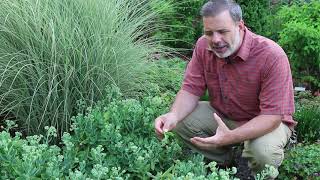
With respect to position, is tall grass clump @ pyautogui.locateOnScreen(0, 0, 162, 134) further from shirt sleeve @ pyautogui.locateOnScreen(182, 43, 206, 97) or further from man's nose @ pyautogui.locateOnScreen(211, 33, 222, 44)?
man's nose @ pyautogui.locateOnScreen(211, 33, 222, 44)

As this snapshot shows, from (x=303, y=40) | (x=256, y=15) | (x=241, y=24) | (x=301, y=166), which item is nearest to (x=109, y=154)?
(x=241, y=24)

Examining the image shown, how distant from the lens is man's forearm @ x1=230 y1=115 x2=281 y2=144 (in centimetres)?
317

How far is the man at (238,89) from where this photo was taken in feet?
10.5

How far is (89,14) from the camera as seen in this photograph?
4.18 metres

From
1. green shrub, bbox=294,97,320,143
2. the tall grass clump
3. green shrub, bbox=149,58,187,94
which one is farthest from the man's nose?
green shrub, bbox=149,58,187,94

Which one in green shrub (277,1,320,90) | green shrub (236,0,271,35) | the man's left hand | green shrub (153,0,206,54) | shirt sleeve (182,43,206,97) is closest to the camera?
the man's left hand

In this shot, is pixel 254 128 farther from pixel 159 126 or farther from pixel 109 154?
pixel 109 154

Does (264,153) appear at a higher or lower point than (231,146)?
higher

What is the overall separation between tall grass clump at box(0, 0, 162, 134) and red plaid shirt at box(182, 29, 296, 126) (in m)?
0.79

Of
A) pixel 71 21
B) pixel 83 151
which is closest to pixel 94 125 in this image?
pixel 83 151

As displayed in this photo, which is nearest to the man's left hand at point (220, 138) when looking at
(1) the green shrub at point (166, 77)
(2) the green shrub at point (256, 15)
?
(1) the green shrub at point (166, 77)

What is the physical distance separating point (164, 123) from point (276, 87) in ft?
2.27

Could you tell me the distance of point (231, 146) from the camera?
12.0 feet

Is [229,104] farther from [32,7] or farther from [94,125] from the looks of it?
[32,7]
